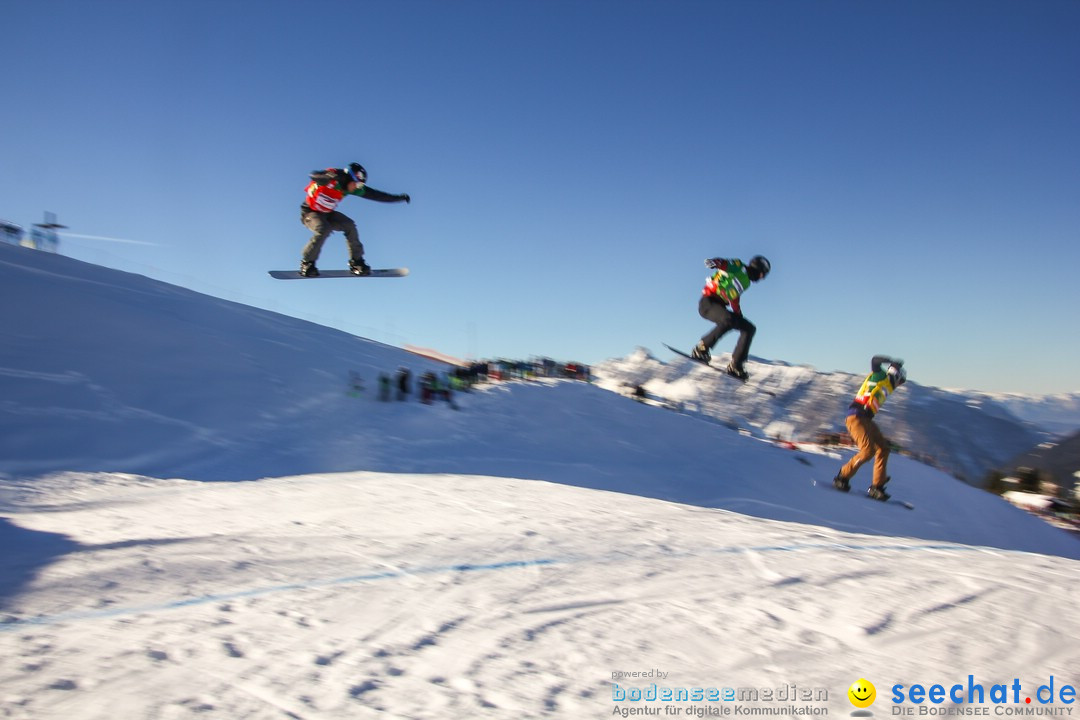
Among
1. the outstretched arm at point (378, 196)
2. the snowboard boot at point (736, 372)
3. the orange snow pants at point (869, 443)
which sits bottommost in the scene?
the orange snow pants at point (869, 443)

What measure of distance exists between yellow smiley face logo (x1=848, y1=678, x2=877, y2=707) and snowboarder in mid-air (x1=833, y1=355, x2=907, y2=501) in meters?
8.38

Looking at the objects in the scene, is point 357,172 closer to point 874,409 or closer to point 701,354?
point 701,354

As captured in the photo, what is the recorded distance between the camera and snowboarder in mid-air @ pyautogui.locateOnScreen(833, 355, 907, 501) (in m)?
9.52

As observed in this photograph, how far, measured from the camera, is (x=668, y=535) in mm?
4246

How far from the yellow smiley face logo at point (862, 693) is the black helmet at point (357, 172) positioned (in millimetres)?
8229

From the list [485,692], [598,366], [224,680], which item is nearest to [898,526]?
[485,692]

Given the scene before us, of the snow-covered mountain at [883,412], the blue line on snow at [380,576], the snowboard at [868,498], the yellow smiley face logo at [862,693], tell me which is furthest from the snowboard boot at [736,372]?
the snow-covered mountain at [883,412]

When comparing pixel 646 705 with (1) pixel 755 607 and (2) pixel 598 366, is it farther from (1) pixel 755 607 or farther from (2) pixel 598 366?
(2) pixel 598 366

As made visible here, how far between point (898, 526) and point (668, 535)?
7082mm

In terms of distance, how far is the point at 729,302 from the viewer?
8008 millimetres

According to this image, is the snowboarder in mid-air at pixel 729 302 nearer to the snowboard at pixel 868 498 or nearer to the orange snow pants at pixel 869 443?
the orange snow pants at pixel 869 443

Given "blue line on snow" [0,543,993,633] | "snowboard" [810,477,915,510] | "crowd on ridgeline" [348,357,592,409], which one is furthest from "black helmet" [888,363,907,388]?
"crowd on ridgeline" [348,357,592,409]

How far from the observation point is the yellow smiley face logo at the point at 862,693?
6.93 feet

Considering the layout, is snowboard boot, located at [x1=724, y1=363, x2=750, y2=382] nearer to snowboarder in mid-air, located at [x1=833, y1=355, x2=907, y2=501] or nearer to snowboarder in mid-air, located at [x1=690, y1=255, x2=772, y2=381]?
snowboarder in mid-air, located at [x1=690, y1=255, x2=772, y2=381]
